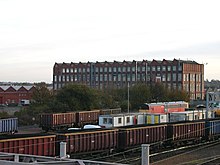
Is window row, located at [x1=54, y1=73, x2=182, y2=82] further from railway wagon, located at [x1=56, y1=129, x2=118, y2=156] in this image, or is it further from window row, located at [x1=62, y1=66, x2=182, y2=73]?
railway wagon, located at [x1=56, y1=129, x2=118, y2=156]

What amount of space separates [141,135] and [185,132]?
577cm

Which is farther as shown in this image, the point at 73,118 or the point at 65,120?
the point at 73,118

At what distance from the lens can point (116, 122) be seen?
41219 mm

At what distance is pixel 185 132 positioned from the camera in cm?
3319

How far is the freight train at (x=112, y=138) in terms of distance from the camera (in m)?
22.8

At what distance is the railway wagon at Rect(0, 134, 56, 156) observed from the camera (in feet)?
71.2

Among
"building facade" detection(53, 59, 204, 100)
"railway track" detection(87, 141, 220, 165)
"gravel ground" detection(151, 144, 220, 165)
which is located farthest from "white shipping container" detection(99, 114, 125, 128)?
"building facade" detection(53, 59, 204, 100)

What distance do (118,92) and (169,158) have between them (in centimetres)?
5700

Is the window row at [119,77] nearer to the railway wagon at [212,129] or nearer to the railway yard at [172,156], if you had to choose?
the railway wagon at [212,129]

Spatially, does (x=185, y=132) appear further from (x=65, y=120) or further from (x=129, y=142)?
(x=65, y=120)

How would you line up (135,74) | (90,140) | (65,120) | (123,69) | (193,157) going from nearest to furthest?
(90,140), (193,157), (65,120), (135,74), (123,69)

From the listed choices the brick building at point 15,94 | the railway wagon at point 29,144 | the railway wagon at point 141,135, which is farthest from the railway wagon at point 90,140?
the brick building at point 15,94

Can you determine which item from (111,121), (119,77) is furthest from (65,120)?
(119,77)

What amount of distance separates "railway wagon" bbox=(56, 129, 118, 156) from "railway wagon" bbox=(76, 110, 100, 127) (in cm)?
2129
